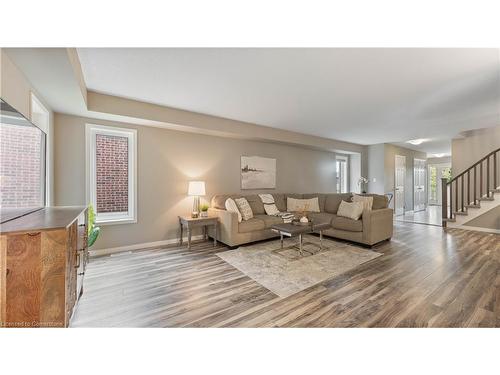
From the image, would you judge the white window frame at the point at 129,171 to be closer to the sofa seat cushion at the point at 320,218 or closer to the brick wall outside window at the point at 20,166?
the brick wall outside window at the point at 20,166

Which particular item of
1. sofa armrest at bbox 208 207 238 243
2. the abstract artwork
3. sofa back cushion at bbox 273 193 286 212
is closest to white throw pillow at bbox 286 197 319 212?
sofa back cushion at bbox 273 193 286 212

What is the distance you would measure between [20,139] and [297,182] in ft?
18.1

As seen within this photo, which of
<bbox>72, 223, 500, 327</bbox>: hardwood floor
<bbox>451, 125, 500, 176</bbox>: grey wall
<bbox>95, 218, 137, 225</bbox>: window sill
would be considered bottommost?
<bbox>72, 223, 500, 327</bbox>: hardwood floor

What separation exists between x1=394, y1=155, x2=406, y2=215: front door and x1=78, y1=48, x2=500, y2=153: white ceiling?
324 centimetres

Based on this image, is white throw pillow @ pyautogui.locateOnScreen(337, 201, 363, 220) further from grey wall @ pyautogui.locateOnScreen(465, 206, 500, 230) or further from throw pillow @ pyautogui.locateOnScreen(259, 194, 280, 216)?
grey wall @ pyautogui.locateOnScreen(465, 206, 500, 230)

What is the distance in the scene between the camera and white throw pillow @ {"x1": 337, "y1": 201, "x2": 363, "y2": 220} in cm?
404

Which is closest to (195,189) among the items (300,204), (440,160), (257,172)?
(257,172)

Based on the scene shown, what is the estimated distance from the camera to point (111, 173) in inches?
145

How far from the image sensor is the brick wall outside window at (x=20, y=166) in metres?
1.60

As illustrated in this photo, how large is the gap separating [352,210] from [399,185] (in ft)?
16.0

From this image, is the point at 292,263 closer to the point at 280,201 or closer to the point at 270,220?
the point at 270,220

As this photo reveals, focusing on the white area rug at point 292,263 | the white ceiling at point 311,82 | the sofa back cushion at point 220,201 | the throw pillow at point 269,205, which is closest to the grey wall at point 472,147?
the white ceiling at point 311,82
